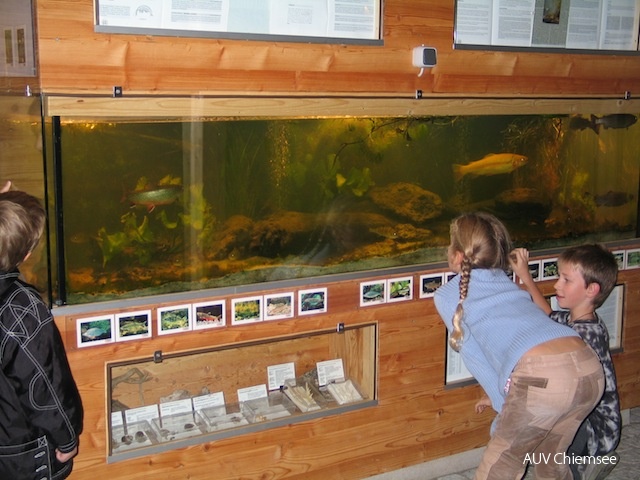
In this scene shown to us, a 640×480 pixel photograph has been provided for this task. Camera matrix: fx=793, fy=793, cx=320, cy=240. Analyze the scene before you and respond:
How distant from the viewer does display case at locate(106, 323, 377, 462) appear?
157 inches

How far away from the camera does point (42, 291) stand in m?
3.52

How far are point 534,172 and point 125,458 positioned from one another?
9.82ft

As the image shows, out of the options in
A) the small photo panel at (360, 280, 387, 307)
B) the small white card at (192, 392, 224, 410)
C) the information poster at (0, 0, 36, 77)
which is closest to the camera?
the information poster at (0, 0, 36, 77)

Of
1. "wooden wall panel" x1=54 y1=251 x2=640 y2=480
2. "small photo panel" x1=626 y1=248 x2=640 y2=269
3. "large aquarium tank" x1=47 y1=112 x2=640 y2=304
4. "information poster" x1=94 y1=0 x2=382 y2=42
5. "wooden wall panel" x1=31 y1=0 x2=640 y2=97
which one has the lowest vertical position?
"wooden wall panel" x1=54 y1=251 x2=640 y2=480

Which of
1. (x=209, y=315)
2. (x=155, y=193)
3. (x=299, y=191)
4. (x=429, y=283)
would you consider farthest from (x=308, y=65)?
(x=429, y=283)

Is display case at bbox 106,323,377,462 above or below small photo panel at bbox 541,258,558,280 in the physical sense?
below

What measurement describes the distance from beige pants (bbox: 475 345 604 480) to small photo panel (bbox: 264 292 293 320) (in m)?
1.33

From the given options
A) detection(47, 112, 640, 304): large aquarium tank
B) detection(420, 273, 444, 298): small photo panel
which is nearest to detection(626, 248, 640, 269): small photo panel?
detection(47, 112, 640, 304): large aquarium tank

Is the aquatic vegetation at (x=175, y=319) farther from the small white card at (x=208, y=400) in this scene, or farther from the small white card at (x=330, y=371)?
the small white card at (x=330, y=371)

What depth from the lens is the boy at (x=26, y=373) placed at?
2902 millimetres

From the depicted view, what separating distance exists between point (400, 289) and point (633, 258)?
201 cm

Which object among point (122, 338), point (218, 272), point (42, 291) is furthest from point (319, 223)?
point (42, 291)

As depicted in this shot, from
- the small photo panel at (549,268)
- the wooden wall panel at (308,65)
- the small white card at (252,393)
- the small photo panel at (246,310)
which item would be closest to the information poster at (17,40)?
the wooden wall panel at (308,65)

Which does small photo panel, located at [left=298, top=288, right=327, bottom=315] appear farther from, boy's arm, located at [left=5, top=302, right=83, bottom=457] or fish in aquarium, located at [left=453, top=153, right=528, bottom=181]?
boy's arm, located at [left=5, top=302, right=83, bottom=457]
